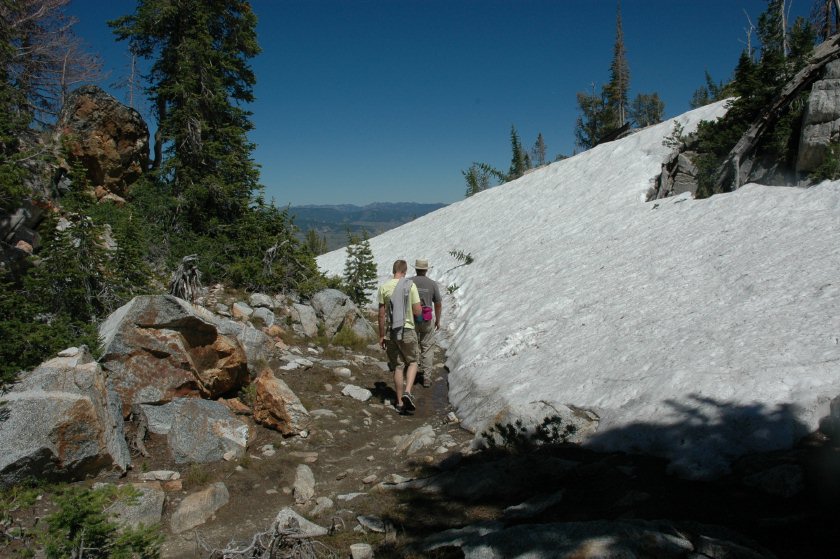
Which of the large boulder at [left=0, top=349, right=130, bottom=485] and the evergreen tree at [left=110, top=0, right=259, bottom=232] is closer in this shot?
the large boulder at [left=0, top=349, right=130, bottom=485]

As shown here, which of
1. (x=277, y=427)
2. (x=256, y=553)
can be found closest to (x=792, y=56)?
(x=277, y=427)

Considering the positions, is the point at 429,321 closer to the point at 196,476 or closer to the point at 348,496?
the point at 348,496

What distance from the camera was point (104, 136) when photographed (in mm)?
13305

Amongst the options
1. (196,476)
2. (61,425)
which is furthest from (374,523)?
(61,425)

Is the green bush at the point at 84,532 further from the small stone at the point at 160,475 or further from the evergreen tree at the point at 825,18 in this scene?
the evergreen tree at the point at 825,18

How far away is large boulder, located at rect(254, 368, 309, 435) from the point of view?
700 centimetres

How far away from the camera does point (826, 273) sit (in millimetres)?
6879

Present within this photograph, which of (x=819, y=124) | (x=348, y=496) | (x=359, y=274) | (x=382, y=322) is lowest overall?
(x=348, y=496)

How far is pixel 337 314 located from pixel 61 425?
710cm

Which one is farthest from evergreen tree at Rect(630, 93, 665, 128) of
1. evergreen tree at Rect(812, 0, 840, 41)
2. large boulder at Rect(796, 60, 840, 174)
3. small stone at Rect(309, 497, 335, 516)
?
small stone at Rect(309, 497, 335, 516)

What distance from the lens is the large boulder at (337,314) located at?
11.6 metres

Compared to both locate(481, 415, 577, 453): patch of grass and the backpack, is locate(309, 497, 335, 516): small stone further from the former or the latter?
the backpack

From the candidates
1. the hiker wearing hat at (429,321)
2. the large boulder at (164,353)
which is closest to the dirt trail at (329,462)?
the hiker wearing hat at (429,321)

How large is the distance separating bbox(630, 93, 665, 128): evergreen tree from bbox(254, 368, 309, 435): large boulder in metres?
82.5
